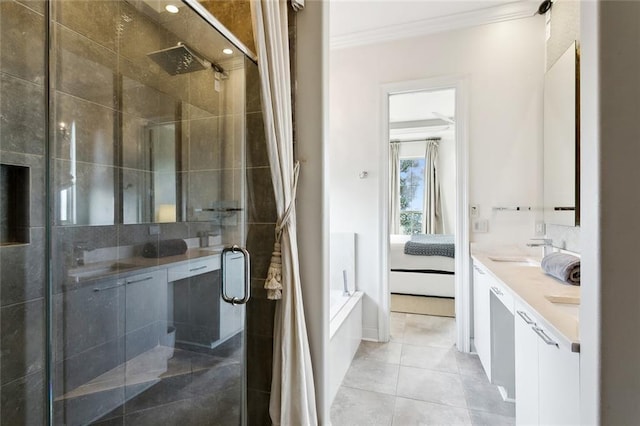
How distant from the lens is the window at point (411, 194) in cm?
685

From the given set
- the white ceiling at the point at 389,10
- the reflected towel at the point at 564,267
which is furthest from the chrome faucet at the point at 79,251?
the white ceiling at the point at 389,10

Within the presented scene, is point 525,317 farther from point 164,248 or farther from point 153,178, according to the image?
point 153,178

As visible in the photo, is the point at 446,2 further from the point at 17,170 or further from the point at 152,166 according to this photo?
the point at 17,170

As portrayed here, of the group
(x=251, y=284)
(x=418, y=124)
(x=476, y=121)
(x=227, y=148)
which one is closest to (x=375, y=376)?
(x=251, y=284)

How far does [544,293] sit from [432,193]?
5483mm

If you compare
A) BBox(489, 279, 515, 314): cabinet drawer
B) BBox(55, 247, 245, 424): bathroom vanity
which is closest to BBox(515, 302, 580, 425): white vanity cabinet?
BBox(489, 279, 515, 314): cabinet drawer

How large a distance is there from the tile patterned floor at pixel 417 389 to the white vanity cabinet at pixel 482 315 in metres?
0.16

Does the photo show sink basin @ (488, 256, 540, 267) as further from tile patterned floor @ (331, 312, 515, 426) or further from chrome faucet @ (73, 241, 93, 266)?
chrome faucet @ (73, 241, 93, 266)

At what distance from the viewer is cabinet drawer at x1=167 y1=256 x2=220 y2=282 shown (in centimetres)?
145

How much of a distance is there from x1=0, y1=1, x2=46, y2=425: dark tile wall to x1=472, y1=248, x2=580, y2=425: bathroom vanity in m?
1.92

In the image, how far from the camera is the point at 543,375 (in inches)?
47.1

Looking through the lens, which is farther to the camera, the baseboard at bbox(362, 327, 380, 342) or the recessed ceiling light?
the baseboard at bbox(362, 327, 380, 342)
